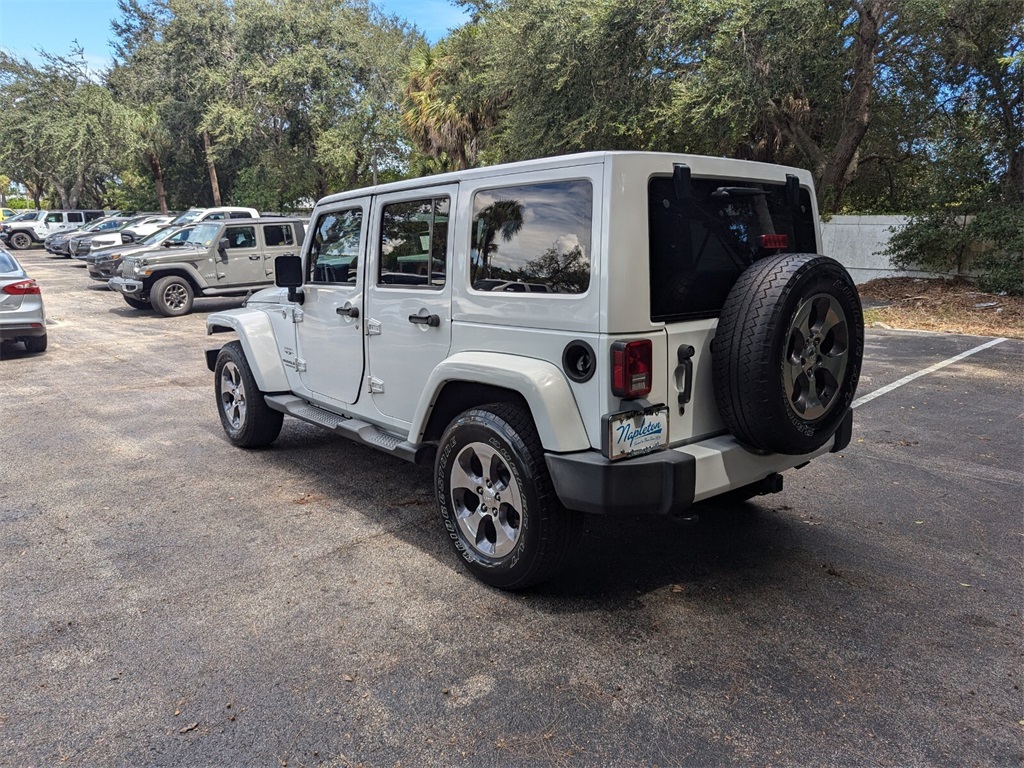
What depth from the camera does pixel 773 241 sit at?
147 inches

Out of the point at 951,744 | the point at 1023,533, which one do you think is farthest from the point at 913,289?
the point at 951,744

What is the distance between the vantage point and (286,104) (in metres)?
29.5

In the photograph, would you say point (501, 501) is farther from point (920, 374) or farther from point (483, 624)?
point (920, 374)

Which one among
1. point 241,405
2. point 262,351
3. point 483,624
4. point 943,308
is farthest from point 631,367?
point 943,308

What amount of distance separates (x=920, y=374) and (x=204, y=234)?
1329 cm

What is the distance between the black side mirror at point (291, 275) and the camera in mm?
5129

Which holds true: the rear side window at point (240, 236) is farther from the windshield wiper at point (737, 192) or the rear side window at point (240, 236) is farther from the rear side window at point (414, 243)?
the windshield wiper at point (737, 192)

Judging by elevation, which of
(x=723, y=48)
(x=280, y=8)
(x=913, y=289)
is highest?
(x=280, y=8)

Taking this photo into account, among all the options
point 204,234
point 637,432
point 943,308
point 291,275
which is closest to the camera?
point 637,432

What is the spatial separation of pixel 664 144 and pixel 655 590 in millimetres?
15303

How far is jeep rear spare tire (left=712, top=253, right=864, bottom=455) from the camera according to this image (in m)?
3.19

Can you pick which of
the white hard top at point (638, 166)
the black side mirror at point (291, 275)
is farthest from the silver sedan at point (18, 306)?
the white hard top at point (638, 166)

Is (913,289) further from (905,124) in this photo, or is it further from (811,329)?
(811,329)

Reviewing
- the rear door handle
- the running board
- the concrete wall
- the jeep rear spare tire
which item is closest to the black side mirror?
the running board
